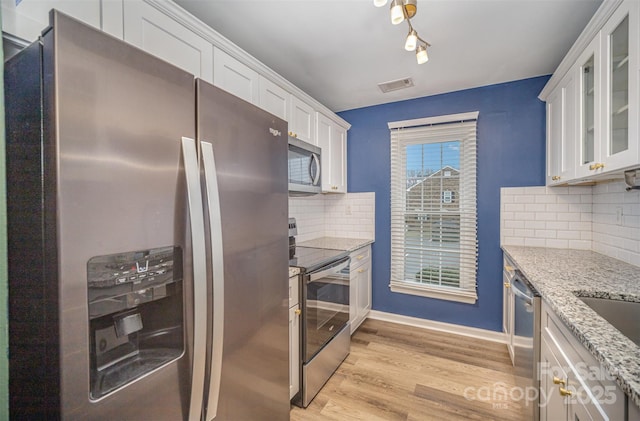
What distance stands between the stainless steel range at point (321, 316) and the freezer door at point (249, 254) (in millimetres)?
378

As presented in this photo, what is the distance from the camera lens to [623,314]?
118cm

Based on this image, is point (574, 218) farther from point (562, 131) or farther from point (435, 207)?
point (435, 207)

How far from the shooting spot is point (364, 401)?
1.88 m

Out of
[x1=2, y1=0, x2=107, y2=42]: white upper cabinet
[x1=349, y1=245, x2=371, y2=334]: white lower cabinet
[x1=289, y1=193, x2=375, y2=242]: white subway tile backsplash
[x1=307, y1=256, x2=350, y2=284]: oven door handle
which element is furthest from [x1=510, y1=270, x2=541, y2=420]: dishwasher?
[x1=2, y1=0, x2=107, y2=42]: white upper cabinet

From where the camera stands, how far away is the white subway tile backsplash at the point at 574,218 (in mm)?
1857

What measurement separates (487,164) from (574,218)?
85 cm

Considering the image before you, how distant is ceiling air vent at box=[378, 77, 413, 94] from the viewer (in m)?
2.63

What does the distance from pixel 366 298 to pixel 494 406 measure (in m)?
1.46

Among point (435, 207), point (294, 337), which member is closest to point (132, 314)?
point (294, 337)

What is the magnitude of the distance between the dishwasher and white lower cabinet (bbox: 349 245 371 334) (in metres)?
1.32

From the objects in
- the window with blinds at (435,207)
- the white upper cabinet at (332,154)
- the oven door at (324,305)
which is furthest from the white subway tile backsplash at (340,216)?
the oven door at (324,305)

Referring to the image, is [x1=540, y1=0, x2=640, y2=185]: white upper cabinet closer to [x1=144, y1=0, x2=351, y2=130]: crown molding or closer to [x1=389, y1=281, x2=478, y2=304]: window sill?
[x1=389, y1=281, x2=478, y2=304]: window sill

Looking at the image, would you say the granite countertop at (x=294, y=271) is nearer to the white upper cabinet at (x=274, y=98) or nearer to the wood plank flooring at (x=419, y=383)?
the wood plank flooring at (x=419, y=383)

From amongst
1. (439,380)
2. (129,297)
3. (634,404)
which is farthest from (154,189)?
(439,380)
